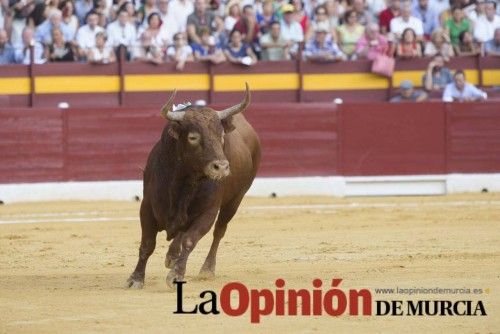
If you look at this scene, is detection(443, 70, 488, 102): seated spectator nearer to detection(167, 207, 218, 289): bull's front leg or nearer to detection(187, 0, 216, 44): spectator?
detection(187, 0, 216, 44): spectator

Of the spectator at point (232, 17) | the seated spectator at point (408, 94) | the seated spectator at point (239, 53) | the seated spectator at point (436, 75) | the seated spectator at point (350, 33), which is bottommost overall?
the seated spectator at point (408, 94)

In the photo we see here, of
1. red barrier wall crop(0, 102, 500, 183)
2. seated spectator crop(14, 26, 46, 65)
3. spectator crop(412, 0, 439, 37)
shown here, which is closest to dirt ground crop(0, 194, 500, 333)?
red barrier wall crop(0, 102, 500, 183)

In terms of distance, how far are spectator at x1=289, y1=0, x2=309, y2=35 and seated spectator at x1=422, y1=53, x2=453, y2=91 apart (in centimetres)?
172

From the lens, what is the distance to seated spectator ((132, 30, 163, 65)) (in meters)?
17.2

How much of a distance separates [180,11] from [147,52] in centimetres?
66

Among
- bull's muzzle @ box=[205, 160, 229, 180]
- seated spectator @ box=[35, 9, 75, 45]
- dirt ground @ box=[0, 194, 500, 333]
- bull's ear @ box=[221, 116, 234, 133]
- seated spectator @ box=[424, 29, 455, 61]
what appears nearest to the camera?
dirt ground @ box=[0, 194, 500, 333]

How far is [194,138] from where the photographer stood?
9.55m

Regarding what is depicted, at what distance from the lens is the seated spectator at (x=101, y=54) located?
55.7ft

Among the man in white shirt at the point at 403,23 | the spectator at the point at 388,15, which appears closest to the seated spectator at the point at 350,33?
the spectator at the point at 388,15

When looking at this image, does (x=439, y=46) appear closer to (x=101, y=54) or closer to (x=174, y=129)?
(x=101, y=54)

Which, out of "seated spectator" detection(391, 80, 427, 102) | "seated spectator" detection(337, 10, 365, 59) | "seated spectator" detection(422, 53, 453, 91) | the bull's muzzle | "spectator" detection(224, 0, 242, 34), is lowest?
"seated spectator" detection(391, 80, 427, 102)

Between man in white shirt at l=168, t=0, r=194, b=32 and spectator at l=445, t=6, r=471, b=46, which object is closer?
man in white shirt at l=168, t=0, r=194, b=32

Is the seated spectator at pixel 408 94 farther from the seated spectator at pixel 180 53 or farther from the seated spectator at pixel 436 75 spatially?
the seated spectator at pixel 180 53

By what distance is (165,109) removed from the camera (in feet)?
31.2
